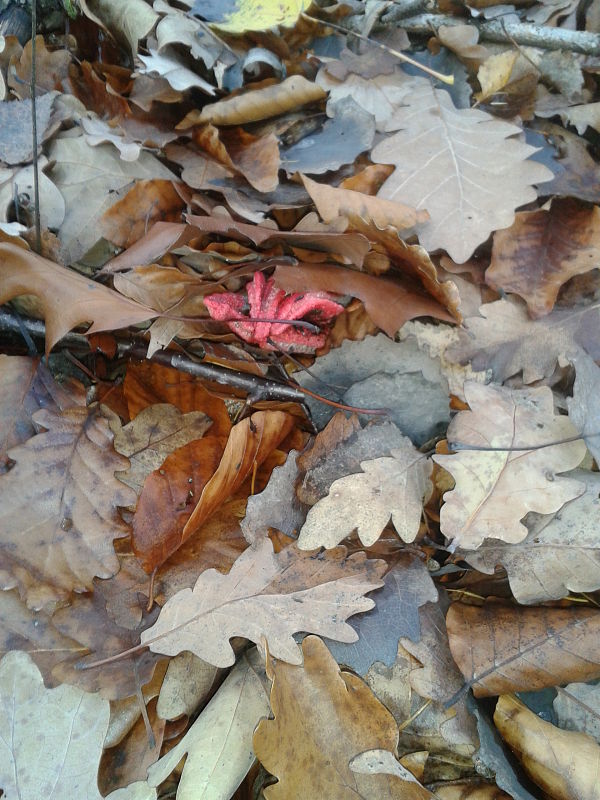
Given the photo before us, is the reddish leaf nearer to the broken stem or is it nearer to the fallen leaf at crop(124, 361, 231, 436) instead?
the fallen leaf at crop(124, 361, 231, 436)

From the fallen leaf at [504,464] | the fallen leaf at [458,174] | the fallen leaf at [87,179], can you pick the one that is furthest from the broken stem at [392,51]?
the fallen leaf at [504,464]

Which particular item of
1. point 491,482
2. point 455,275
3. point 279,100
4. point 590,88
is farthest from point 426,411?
point 590,88

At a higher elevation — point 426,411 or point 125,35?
point 125,35

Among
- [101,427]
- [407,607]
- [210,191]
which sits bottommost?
[407,607]

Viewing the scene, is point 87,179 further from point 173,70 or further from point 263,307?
point 263,307

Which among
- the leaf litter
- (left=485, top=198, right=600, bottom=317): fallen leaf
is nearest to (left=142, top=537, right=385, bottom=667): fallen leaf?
the leaf litter

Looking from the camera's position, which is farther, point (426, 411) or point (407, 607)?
point (426, 411)

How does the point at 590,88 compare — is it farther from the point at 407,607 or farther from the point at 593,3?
the point at 407,607
